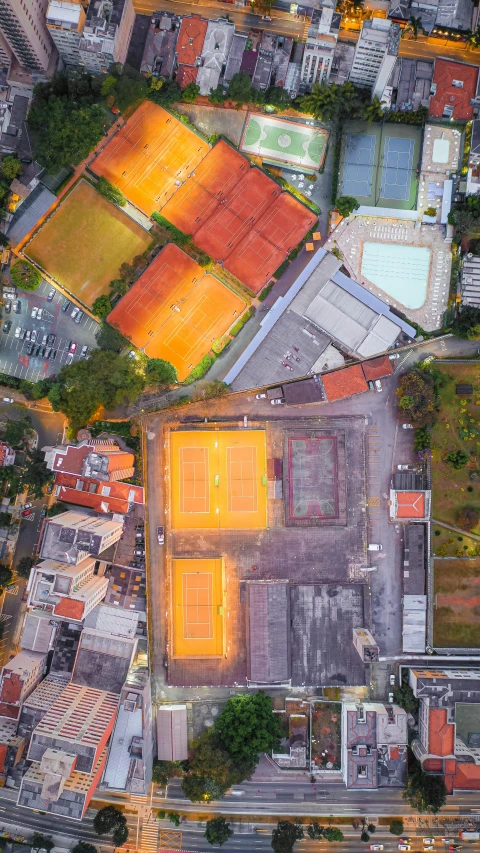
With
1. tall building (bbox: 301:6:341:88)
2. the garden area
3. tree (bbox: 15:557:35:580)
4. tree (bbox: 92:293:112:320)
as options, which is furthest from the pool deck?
tree (bbox: 15:557:35:580)

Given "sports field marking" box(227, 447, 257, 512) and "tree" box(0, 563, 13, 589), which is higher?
"sports field marking" box(227, 447, 257, 512)

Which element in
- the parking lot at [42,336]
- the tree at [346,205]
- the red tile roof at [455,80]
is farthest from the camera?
the parking lot at [42,336]

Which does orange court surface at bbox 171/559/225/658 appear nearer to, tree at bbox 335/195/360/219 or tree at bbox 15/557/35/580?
tree at bbox 15/557/35/580

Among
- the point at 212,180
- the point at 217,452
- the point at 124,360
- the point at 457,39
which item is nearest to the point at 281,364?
the point at 217,452

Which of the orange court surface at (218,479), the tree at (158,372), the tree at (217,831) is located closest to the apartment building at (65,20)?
the tree at (158,372)

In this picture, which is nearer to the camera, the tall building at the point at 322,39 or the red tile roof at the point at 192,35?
the tall building at the point at 322,39

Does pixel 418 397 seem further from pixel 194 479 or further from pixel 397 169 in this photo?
pixel 194 479

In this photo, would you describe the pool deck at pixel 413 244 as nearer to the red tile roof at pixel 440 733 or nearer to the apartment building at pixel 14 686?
the red tile roof at pixel 440 733
